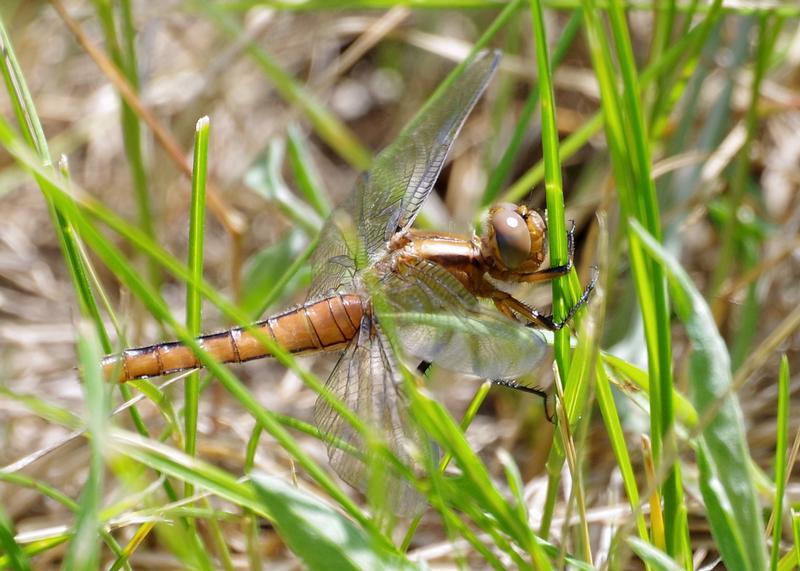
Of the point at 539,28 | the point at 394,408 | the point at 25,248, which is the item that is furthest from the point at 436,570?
the point at 25,248

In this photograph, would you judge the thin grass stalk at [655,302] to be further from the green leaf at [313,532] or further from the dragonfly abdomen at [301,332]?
the dragonfly abdomen at [301,332]

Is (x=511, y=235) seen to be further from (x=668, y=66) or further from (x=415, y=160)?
(x=668, y=66)

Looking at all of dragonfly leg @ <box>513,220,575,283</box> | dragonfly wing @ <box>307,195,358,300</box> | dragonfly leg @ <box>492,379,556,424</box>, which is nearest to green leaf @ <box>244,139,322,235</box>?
dragonfly wing @ <box>307,195,358,300</box>

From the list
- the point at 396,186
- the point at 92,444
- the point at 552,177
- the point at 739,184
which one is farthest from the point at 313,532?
the point at 739,184

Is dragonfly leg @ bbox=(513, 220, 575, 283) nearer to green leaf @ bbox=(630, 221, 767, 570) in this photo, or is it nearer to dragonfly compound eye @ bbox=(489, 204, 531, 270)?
dragonfly compound eye @ bbox=(489, 204, 531, 270)

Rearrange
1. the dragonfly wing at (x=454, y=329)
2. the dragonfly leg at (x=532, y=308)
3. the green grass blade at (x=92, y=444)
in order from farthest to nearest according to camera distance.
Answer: the dragonfly wing at (x=454, y=329) < the dragonfly leg at (x=532, y=308) < the green grass blade at (x=92, y=444)

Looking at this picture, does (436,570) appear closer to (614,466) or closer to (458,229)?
(614,466)

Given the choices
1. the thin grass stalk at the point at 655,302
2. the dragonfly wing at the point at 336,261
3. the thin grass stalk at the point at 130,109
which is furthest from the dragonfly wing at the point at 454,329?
the thin grass stalk at the point at 130,109
